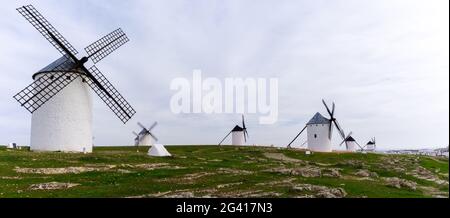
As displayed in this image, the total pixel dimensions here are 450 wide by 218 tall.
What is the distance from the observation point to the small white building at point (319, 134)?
3455 inches

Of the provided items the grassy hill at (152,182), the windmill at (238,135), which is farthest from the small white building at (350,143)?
the grassy hill at (152,182)

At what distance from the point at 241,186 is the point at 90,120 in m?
30.7

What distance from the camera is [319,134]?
88.6 meters

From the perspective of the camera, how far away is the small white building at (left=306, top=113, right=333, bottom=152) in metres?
87.8

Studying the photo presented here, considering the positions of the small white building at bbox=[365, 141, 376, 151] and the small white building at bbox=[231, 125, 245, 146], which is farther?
the small white building at bbox=[365, 141, 376, 151]

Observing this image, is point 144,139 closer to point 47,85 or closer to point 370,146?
point 47,85

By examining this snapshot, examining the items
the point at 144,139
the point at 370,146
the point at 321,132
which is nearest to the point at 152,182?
the point at 321,132

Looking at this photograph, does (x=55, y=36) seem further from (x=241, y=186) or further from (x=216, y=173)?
(x=241, y=186)

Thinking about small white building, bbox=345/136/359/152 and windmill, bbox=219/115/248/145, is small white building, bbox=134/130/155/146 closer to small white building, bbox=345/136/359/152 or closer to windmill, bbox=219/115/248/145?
windmill, bbox=219/115/248/145

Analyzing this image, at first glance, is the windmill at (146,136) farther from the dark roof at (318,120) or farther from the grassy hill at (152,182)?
the grassy hill at (152,182)

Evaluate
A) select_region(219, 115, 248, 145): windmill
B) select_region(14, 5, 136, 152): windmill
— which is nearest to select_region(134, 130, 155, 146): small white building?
select_region(219, 115, 248, 145): windmill

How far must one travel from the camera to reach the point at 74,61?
51.9 metres
